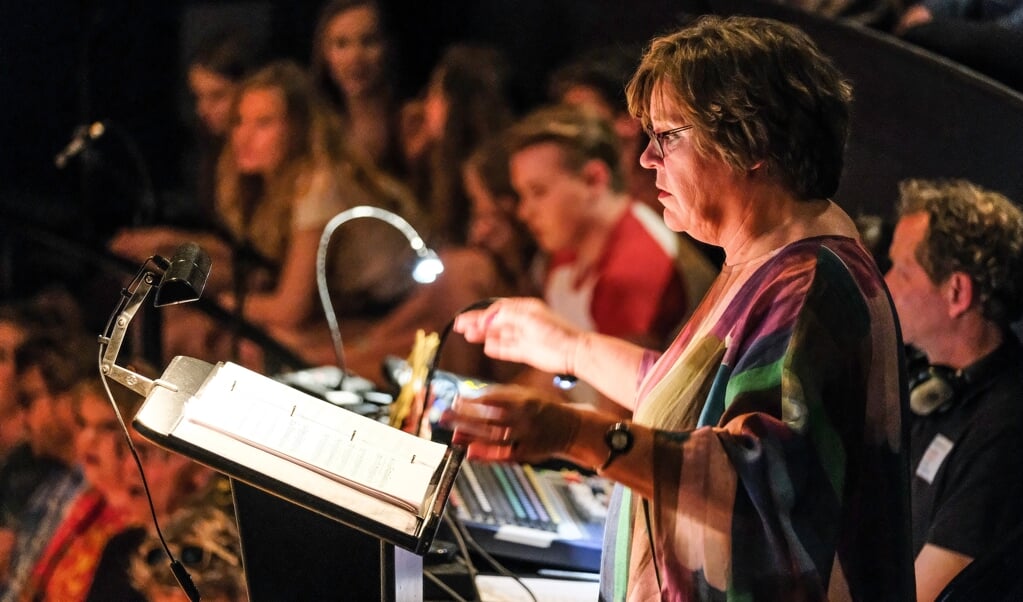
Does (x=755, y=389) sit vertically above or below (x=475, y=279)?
above

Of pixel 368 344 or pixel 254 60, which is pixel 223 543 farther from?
pixel 254 60

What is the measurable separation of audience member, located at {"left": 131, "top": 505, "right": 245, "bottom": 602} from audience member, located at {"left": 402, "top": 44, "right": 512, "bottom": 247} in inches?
82.4

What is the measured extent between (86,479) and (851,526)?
7.87ft

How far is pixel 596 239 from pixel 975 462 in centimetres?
186

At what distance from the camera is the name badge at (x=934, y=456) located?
219cm

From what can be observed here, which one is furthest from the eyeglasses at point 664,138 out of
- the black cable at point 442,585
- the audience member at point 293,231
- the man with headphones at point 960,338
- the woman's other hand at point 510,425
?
the audience member at point 293,231

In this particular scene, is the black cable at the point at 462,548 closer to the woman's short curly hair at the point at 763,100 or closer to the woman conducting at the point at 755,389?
the woman conducting at the point at 755,389

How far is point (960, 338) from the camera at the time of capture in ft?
7.40

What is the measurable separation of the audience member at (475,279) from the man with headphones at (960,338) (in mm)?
1962

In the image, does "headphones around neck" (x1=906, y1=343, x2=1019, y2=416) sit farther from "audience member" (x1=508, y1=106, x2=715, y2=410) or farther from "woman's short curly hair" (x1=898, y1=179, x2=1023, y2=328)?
"audience member" (x1=508, y1=106, x2=715, y2=410)

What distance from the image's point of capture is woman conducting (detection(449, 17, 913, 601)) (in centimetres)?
119

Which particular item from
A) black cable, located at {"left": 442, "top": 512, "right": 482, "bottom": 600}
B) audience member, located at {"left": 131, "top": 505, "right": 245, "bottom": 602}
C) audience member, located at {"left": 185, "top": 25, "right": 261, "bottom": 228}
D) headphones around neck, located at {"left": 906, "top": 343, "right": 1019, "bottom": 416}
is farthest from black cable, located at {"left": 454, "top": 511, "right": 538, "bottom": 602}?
audience member, located at {"left": 185, "top": 25, "right": 261, "bottom": 228}

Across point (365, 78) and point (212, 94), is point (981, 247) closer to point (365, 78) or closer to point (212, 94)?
point (365, 78)

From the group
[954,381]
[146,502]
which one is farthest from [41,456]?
[954,381]
